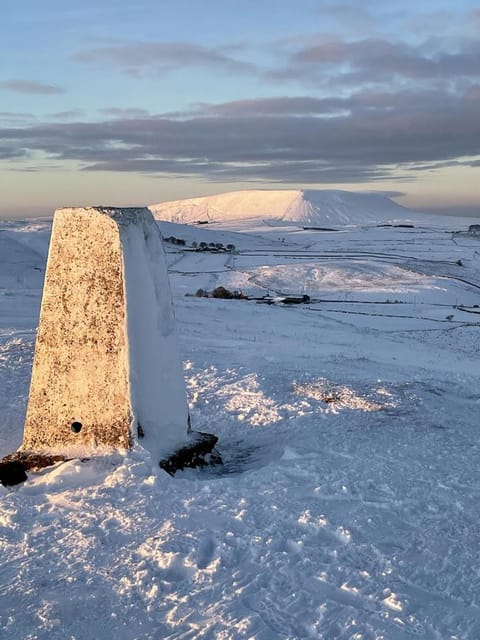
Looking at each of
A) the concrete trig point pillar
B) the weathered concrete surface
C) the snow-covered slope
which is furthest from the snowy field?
the snow-covered slope

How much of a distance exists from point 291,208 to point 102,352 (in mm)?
119517

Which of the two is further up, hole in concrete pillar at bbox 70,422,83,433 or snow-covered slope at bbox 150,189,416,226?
snow-covered slope at bbox 150,189,416,226

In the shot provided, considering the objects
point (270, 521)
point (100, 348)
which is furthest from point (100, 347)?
point (270, 521)

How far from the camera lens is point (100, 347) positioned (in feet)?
18.1

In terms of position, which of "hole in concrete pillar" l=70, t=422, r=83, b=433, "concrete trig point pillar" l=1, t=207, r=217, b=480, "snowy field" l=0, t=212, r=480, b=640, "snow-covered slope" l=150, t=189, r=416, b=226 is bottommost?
"snowy field" l=0, t=212, r=480, b=640

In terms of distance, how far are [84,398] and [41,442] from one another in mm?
520

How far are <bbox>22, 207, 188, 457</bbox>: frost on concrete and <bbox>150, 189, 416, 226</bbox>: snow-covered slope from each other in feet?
349

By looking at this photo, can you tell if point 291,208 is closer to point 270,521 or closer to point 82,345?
point 82,345

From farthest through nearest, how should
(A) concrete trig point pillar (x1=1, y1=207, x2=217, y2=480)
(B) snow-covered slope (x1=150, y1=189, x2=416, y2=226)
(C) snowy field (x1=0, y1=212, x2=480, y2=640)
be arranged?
(B) snow-covered slope (x1=150, y1=189, x2=416, y2=226), (A) concrete trig point pillar (x1=1, y1=207, x2=217, y2=480), (C) snowy field (x1=0, y1=212, x2=480, y2=640)

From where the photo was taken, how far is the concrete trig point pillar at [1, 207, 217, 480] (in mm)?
5434

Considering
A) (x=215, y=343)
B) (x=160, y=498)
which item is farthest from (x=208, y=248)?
(x=160, y=498)

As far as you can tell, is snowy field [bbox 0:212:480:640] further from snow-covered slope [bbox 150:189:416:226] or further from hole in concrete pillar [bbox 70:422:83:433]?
→ snow-covered slope [bbox 150:189:416:226]

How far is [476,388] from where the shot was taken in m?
8.21

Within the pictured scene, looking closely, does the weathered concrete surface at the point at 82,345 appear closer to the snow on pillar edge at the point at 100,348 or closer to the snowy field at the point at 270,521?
the snow on pillar edge at the point at 100,348
